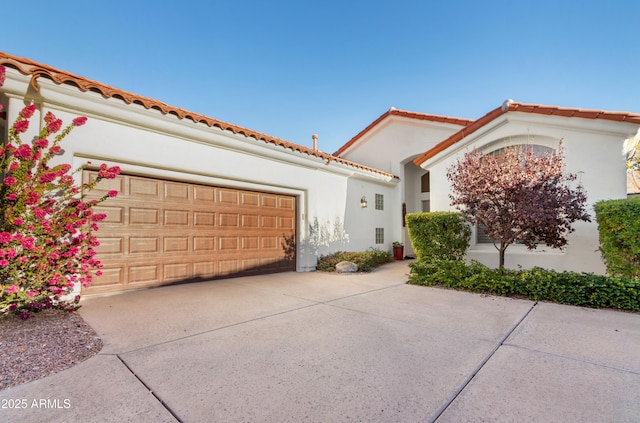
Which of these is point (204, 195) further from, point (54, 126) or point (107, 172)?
point (54, 126)

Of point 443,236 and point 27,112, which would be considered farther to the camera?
point 443,236

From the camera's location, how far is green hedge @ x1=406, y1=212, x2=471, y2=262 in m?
7.83

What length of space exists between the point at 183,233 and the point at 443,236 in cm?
643

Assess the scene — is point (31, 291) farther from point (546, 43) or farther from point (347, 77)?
point (546, 43)

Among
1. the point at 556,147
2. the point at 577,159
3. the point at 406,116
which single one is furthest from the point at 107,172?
the point at 406,116

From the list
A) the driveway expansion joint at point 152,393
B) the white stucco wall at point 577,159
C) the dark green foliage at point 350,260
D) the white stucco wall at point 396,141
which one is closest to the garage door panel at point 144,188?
the driveway expansion joint at point 152,393

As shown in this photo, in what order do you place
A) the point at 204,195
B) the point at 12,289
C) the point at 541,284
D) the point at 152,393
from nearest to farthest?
the point at 152,393, the point at 12,289, the point at 541,284, the point at 204,195

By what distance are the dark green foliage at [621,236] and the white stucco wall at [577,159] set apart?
1.34m

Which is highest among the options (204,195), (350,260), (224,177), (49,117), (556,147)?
(556,147)

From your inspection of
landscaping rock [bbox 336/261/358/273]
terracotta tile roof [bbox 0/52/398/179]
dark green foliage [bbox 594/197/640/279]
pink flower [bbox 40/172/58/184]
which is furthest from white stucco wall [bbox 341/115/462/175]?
pink flower [bbox 40/172/58/184]

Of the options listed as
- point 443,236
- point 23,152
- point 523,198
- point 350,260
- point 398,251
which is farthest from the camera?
point 398,251

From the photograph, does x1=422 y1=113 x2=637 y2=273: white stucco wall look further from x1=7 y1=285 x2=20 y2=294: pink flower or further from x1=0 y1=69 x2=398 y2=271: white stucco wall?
x1=7 y1=285 x2=20 y2=294: pink flower

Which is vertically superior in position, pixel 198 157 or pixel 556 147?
pixel 556 147

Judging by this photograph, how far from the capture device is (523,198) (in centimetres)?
592
